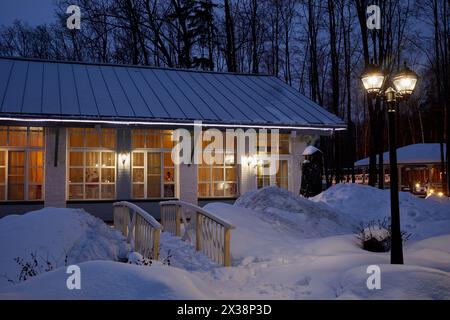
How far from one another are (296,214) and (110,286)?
9.60 metres

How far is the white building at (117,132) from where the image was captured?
615 inches

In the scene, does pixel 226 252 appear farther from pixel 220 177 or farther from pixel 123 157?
pixel 220 177

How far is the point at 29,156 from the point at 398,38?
26497 mm

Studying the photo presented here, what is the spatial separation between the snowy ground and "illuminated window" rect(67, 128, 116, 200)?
18.4 ft

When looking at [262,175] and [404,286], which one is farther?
[262,175]

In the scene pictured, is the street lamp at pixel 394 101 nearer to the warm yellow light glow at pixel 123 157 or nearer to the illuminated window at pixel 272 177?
the illuminated window at pixel 272 177

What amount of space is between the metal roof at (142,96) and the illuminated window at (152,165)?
1.32 m

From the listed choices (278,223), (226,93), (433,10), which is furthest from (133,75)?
(433,10)

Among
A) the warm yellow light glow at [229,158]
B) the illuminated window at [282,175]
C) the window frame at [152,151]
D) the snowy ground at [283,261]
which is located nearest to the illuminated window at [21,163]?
the window frame at [152,151]

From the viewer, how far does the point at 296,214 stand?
13.7 metres

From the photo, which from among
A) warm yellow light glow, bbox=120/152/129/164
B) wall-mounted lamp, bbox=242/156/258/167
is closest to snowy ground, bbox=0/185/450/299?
wall-mounted lamp, bbox=242/156/258/167

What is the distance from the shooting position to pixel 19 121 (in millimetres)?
14617

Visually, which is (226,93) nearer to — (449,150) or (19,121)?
(19,121)

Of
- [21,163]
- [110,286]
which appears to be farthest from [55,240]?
[21,163]
